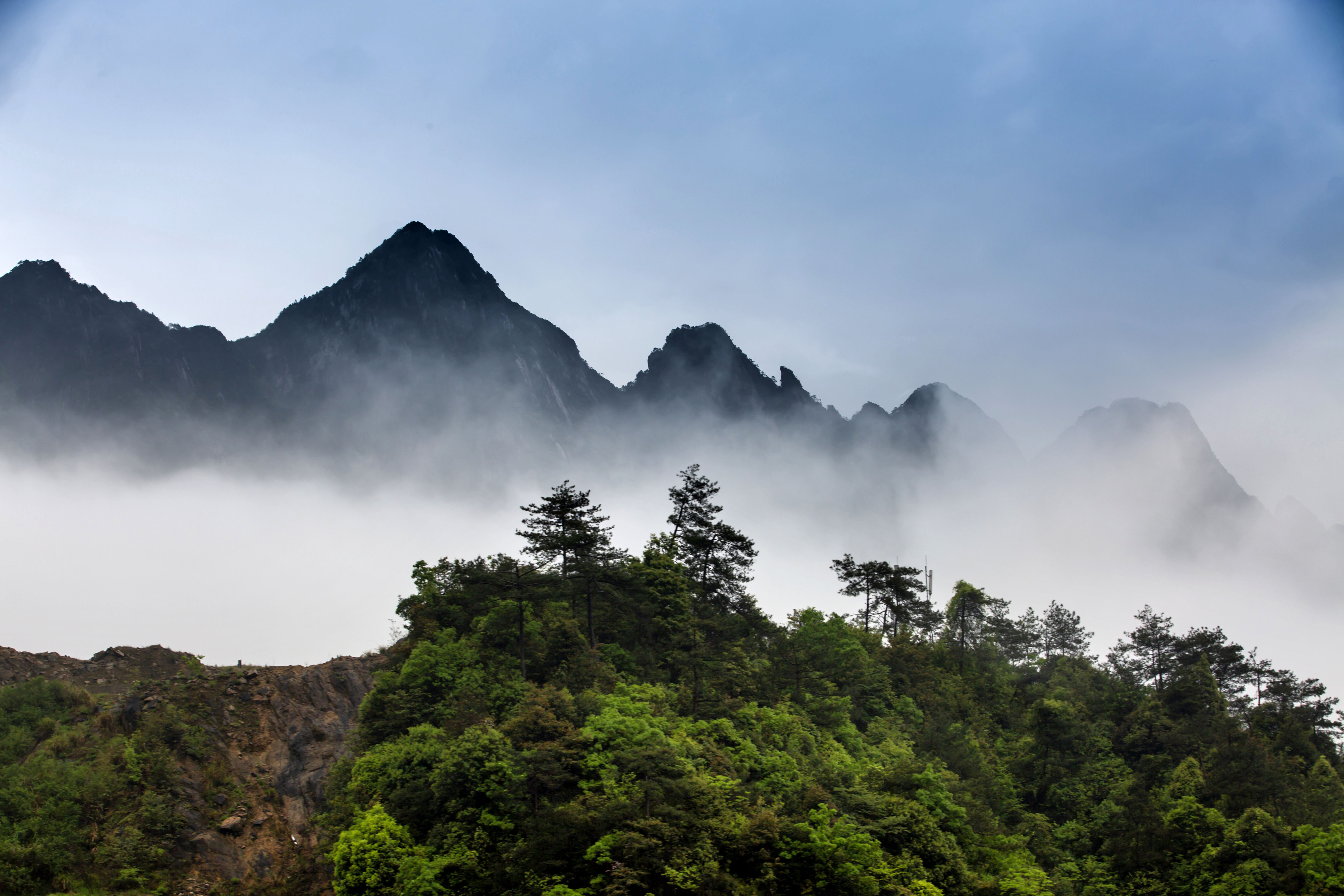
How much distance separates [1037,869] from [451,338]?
143 meters

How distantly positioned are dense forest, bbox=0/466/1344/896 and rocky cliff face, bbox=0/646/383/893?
50 cm

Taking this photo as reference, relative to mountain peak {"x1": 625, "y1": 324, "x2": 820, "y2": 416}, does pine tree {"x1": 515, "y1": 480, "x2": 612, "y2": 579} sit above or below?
below

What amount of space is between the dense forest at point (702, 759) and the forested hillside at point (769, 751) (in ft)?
0.48

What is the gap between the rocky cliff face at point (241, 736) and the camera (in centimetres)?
4175

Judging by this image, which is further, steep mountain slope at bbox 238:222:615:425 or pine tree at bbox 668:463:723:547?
steep mountain slope at bbox 238:222:615:425

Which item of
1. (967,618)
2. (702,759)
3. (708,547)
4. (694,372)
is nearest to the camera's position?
(702,759)

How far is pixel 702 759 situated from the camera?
3169 cm

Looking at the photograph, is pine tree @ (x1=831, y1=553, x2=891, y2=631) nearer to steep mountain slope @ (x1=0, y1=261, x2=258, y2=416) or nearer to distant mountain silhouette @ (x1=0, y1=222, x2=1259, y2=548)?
distant mountain silhouette @ (x1=0, y1=222, x2=1259, y2=548)

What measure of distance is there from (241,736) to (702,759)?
109 ft

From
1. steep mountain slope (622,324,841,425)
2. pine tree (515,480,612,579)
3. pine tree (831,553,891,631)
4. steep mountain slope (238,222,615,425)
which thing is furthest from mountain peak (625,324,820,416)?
pine tree (515,480,612,579)

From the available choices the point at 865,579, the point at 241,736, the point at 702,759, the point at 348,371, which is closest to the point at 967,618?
the point at 865,579

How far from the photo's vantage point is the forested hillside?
1088 inches

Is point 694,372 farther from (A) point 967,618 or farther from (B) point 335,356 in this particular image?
(A) point 967,618

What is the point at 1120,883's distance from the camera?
3638 centimetres
